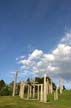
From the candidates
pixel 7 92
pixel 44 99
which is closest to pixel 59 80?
pixel 44 99

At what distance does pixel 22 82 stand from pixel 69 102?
46.1 ft

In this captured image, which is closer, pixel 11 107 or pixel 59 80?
pixel 11 107

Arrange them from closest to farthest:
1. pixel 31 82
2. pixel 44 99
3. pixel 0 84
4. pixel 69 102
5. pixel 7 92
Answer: pixel 69 102 → pixel 44 99 → pixel 31 82 → pixel 7 92 → pixel 0 84

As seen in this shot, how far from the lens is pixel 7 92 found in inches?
2630

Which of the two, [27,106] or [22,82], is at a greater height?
[22,82]

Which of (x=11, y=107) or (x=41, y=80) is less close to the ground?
(x=41, y=80)

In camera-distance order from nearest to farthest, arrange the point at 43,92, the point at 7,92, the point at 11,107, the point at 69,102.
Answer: the point at 11,107, the point at 69,102, the point at 43,92, the point at 7,92

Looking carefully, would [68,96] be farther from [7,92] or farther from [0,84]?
[0,84]

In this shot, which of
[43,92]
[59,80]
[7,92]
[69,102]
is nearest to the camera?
[69,102]

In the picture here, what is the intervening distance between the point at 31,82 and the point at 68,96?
861 centimetres

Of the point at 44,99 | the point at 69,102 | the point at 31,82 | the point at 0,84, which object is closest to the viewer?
the point at 69,102

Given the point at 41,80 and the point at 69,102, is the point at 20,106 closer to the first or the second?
the point at 69,102

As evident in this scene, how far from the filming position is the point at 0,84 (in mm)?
80438

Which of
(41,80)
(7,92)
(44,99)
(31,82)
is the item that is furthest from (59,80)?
(41,80)
